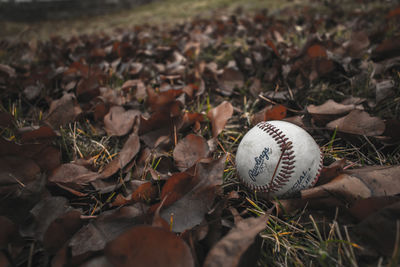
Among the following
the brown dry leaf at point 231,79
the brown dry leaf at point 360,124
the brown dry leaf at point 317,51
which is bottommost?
the brown dry leaf at point 360,124

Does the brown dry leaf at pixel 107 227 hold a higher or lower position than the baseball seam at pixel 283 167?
lower

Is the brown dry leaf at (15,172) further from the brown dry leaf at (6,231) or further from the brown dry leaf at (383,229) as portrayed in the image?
the brown dry leaf at (383,229)

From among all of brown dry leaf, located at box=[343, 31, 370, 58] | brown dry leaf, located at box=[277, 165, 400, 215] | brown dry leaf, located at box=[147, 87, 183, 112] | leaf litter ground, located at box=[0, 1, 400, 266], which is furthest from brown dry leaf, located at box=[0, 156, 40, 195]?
brown dry leaf, located at box=[343, 31, 370, 58]

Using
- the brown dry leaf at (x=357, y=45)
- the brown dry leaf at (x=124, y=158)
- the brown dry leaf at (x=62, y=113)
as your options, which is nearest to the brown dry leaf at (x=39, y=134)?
the brown dry leaf at (x=62, y=113)

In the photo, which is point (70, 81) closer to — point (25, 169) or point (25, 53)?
point (25, 169)

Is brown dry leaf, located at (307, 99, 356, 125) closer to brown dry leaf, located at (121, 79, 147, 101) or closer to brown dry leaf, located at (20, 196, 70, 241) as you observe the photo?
brown dry leaf, located at (121, 79, 147, 101)

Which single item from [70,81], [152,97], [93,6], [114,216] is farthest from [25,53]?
[93,6]

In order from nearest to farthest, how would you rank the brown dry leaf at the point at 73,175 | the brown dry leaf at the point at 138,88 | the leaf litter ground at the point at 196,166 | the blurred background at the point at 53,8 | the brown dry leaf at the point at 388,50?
the leaf litter ground at the point at 196,166 → the brown dry leaf at the point at 73,175 → the brown dry leaf at the point at 388,50 → the brown dry leaf at the point at 138,88 → the blurred background at the point at 53,8

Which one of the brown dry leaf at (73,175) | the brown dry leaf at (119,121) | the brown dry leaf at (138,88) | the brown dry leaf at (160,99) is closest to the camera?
the brown dry leaf at (73,175)
